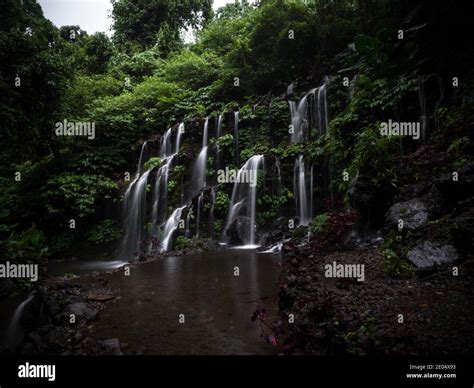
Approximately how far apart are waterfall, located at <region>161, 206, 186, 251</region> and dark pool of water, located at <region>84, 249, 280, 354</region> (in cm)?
373

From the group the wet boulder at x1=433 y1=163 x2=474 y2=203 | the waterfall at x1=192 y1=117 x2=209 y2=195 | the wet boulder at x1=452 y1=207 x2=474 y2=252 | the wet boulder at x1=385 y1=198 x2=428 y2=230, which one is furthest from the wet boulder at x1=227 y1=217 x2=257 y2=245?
the wet boulder at x1=452 y1=207 x2=474 y2=252

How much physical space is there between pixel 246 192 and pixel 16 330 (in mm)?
8732

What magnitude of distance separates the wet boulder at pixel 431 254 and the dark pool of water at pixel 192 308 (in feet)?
6.81

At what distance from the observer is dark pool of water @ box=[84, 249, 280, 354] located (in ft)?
10.8

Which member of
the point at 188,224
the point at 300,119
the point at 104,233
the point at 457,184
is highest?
the point at 300,119

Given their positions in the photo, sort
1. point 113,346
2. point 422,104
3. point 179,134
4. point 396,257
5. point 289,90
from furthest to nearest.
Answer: point 179,134 → point 289,90 → point 422,104 → point 396,257 → point 113,346

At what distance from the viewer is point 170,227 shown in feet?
39.3

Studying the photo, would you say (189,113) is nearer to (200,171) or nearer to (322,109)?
(200,171)

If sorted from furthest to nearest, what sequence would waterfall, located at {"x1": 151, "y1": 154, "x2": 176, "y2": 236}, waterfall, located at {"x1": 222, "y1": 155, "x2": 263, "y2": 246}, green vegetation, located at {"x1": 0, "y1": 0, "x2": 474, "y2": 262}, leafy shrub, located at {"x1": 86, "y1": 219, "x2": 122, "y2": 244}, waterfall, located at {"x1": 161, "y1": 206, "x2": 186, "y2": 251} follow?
waterfall, located at {"x1": 151, "y1": 154, "x2": 176, "y2": 236} → leafy shrub, located at {"x1": 86, "y1": 219, "x2": 122, "y2": 244} → waterfall, located at {"x1": 222, "y1": 155, "x2": 263, "y2": 246} → waterfall, located at {"x1": 161, "y1": 206, "x2": 186, "y2": 251} → green vegetation, located at {"x1": 0, "y1": 0, "x2": 474, "y2": 262}

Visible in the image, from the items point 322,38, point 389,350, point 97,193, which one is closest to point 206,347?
point 389,350

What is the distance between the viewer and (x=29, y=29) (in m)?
10.7

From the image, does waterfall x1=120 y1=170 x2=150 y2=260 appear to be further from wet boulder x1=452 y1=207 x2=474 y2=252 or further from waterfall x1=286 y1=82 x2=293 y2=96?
wet boulder x1=452 y1=207 x2=474 y2=252

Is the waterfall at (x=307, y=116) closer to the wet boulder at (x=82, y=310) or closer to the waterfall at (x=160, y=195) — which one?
the waterfall at (x=160, y=195)

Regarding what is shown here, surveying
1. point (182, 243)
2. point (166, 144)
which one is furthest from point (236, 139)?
point (182, 243)
